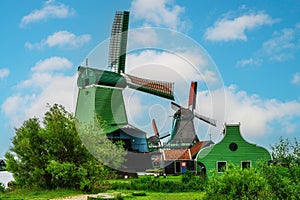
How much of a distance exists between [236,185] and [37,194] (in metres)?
9.96

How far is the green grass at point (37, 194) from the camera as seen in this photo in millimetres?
15206

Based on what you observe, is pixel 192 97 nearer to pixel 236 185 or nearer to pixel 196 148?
pixel 196 148

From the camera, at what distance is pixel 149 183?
17547 mm

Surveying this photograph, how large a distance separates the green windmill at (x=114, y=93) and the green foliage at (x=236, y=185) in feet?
59.4

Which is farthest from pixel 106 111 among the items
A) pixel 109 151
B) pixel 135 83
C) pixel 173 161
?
pixel 109 151

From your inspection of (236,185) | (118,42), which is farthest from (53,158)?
(118,42)

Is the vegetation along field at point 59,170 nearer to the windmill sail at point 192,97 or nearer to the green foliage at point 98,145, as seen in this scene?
the green foliage at point 98,145

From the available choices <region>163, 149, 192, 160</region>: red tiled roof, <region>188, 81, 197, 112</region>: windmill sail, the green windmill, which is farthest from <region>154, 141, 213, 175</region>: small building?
<region>188, 81, 197, 112</region>: windmill sail

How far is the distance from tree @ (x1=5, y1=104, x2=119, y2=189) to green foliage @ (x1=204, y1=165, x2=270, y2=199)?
889 centimetres

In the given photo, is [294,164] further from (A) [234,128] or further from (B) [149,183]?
(A) [234,128]

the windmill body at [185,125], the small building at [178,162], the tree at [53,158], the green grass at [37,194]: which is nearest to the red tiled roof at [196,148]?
the small building at [178,162]

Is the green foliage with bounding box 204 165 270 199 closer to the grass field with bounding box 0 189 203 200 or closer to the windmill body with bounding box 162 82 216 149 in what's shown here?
the grass field with bounding box 0 189 203 200

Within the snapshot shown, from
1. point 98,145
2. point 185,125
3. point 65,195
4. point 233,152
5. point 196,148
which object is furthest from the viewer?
point 185,125

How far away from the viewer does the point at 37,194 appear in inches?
642
